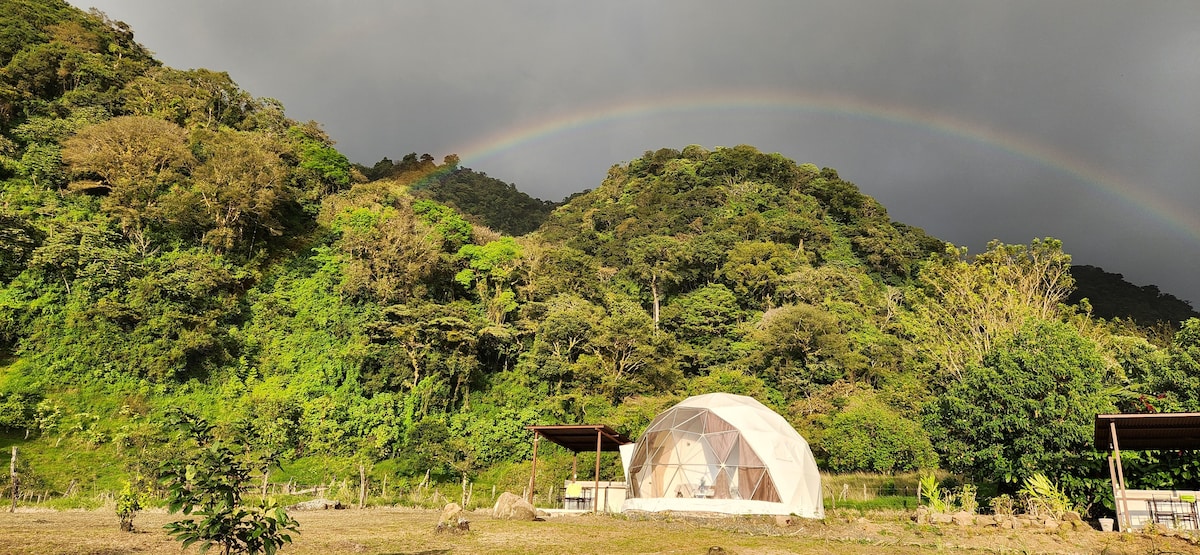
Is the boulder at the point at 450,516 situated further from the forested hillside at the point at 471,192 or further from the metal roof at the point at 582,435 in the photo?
the forested hillside at the point at 471,192

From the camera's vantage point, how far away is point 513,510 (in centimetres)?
1590

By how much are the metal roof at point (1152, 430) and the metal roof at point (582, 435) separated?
12875 millimetres

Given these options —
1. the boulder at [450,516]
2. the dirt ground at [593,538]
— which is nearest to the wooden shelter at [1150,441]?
the dirt ground at [593,538]

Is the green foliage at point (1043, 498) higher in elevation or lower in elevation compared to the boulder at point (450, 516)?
higher

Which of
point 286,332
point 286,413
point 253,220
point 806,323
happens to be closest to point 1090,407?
point 806,323

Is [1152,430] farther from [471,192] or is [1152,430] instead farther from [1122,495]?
[471,192]

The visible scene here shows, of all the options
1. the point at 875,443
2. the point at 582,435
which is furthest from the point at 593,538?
the point at 875,443

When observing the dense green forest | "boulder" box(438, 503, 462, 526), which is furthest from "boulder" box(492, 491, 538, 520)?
the dense green forest

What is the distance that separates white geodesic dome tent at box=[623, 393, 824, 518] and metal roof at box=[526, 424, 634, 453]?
1.18 metres

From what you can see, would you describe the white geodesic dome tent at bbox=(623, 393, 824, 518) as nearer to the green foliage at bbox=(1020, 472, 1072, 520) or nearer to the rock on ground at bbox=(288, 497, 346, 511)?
the green foliage at bbox=(1020, 472, 1072, 520)

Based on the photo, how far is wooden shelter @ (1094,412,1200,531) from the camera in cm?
1345

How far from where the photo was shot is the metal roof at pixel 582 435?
19.4m

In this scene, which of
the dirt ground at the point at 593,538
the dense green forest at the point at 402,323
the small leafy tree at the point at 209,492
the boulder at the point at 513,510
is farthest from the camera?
the dense green forest at the point at 402,323

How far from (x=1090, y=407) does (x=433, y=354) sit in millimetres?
24370
